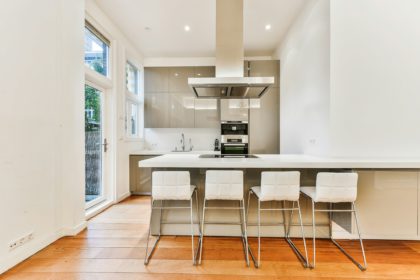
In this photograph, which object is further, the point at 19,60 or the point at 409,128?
the point at 409,128

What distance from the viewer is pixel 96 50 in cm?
348

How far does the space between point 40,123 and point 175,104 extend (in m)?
2.88

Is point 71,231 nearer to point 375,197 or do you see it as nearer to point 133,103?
point 133,103

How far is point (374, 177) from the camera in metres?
2.37

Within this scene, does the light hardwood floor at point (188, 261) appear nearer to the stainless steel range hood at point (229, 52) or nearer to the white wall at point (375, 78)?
the white wall at point (375, 78)

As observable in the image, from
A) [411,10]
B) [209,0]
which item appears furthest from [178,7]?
[411,10]

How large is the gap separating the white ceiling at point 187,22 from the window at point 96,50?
379 mm

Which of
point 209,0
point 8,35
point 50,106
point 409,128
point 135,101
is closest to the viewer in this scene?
point 8,35

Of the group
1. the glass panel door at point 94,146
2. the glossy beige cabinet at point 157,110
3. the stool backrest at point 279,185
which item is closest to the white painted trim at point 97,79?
the glass panel door at point 94,146

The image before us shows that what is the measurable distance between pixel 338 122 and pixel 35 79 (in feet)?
11.1

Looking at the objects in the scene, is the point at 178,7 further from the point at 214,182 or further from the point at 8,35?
the point at 214,182

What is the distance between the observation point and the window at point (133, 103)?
4.50 meters

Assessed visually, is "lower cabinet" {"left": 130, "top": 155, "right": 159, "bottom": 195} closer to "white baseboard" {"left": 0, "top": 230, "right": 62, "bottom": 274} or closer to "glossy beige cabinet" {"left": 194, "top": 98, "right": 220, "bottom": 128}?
"glossy beige cabinet" {"left": 194, "top": 98, "right": 220, "bottom": 128}

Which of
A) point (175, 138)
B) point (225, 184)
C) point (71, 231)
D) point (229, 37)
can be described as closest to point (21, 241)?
point (71, 231)
